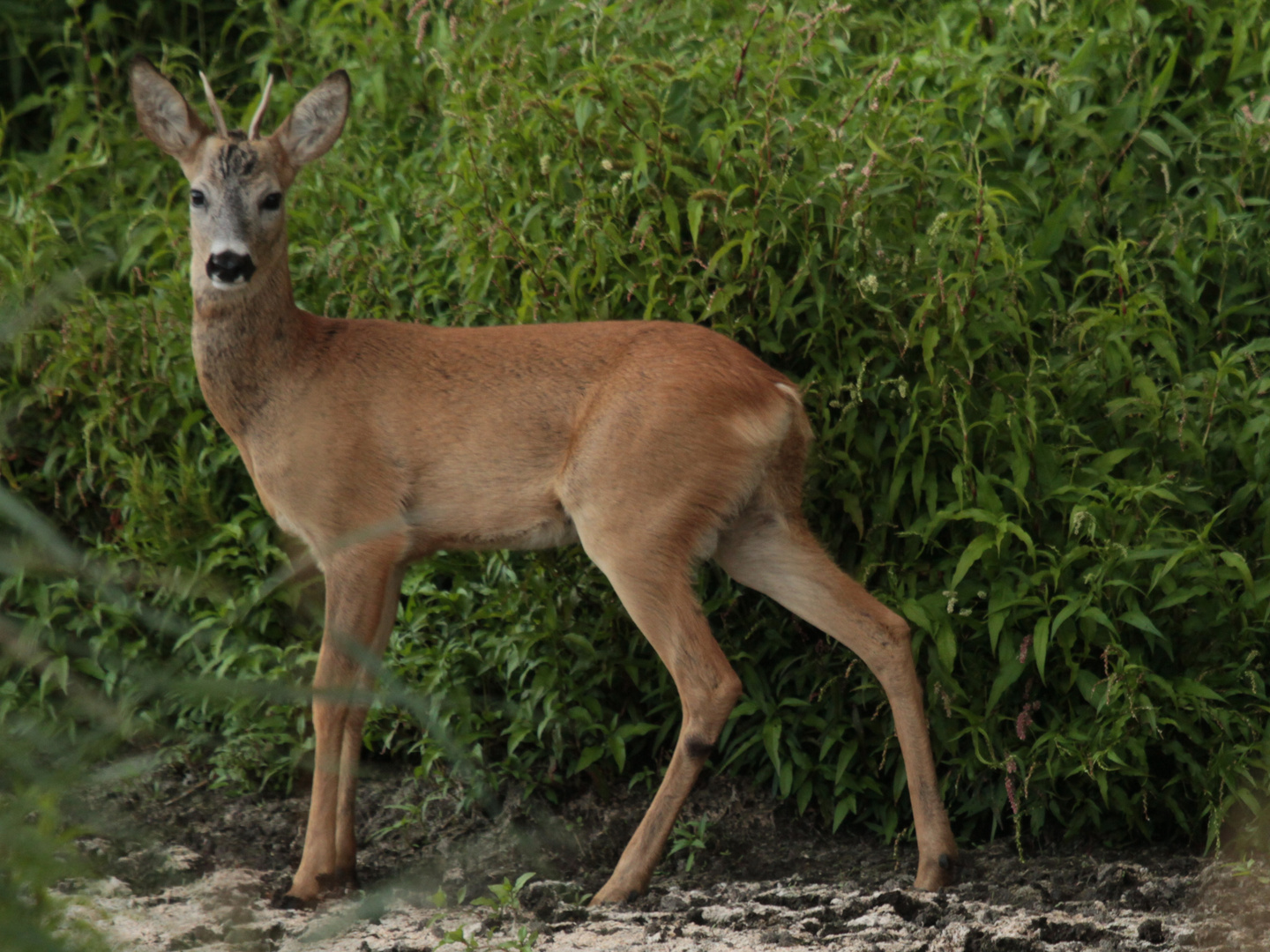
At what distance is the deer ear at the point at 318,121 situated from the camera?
456 centimetres

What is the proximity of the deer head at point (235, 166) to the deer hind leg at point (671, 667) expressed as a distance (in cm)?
137

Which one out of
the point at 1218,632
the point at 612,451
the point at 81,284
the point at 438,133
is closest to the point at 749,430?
the point at 612,451

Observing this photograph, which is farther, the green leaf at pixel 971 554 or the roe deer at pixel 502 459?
the green leaf at pixel 971 554

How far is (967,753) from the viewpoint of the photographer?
4.43 m

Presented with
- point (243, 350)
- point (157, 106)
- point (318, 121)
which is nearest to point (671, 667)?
point (243, 350)

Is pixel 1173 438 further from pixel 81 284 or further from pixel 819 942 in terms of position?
pixel 81 284

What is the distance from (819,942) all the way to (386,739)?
180 centimetres

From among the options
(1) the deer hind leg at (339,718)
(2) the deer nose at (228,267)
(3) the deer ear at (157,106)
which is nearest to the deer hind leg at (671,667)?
(1) the deer hind leg at (339,718)

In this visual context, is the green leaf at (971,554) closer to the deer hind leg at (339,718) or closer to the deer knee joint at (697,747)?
the deer knee joint at (697,747)

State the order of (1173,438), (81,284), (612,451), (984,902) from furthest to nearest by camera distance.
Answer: (81,284)
(1173,438)
(612,451)
(984,902)

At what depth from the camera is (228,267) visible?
4.11m

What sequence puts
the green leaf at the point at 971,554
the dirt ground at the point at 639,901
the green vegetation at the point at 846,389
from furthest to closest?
the green vegetation at the point at 846,389, the green leaf at the point at 971,554, the dirt ground at the point at 639,901

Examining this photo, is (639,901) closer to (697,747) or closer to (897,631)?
(697,747)

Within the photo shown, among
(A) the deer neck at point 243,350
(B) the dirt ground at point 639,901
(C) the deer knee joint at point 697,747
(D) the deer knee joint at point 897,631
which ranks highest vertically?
(A) the deer neck at point 243,350
